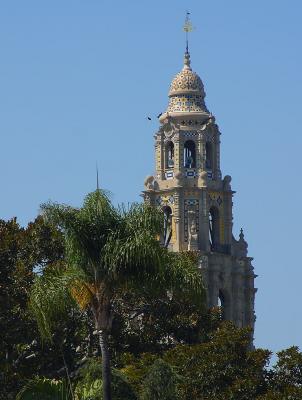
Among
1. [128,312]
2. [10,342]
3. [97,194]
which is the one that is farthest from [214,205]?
[97,194]

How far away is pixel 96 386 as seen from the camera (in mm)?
45094

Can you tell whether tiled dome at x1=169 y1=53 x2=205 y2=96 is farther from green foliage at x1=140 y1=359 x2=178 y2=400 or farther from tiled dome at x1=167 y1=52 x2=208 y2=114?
green foliage at x1=140 y1=359 x2=178 y2=400

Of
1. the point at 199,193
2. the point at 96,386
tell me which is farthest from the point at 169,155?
the point at 96,386

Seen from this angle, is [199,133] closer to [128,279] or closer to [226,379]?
[226,379]

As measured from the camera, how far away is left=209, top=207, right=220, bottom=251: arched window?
102438 millimetres

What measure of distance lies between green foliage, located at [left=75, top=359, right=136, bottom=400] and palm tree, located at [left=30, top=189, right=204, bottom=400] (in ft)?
6.94

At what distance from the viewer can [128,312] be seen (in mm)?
72062

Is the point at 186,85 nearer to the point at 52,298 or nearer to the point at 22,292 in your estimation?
the point at 22,292

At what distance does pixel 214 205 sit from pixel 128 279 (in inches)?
2401

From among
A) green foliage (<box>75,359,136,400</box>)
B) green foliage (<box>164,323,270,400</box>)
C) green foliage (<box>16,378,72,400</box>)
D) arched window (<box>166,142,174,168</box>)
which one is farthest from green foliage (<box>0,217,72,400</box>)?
arched window (<box>166,142,174,168</box>)

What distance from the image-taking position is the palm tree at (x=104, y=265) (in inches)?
1645

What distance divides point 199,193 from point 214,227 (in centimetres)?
256

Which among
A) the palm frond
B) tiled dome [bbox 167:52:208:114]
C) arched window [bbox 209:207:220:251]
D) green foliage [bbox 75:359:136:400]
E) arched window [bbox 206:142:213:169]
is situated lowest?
green foliage [bbox 75:359:136:400]

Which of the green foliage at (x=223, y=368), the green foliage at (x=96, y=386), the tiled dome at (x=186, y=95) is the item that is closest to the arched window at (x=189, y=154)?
the tiled dome at (x=186, y=95)
